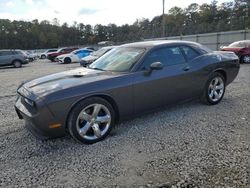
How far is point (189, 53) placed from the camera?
5.07 metres

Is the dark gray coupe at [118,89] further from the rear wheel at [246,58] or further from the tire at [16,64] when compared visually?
the tire at [16,64]

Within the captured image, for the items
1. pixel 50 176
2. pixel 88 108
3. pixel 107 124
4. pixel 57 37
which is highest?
pixel 57 37

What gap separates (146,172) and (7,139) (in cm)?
245

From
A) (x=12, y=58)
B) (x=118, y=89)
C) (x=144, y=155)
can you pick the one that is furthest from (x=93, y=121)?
(x=12, y=58)

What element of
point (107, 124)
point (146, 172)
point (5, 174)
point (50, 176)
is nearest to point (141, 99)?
point (107, 124)

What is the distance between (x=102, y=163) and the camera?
326 cm

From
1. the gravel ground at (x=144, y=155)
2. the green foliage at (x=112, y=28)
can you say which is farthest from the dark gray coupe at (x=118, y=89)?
the green foliage at (x=112, y=28)

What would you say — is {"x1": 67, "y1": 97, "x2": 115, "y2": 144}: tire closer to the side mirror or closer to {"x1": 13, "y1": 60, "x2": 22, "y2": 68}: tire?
the side mirror

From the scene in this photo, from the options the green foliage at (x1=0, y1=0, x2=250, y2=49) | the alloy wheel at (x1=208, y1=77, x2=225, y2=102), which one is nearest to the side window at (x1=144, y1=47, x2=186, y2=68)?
the alloy wheel at (x1=208, y1=77, x2=225, y2=102)

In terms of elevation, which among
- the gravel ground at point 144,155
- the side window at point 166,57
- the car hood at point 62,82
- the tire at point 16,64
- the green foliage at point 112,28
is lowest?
the gravel ground at point 144,155

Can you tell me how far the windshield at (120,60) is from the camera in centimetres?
437

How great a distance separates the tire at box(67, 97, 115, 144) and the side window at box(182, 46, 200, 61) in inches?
81.5

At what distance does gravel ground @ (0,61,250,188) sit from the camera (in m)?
2.88

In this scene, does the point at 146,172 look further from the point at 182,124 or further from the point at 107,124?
the point at 182,124
